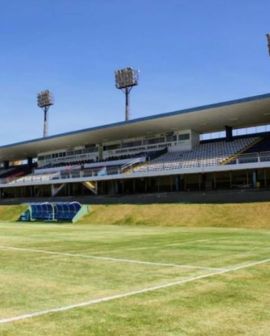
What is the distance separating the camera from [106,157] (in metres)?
68.3

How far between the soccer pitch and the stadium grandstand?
30.1m

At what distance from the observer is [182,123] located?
184ft

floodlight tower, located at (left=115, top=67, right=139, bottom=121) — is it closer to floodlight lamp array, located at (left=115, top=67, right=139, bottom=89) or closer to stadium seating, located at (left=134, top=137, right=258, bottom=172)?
floodlight lamp array, located at (left=115, top=67, right=139, bottom=89)

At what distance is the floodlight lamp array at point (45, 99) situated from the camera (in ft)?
300

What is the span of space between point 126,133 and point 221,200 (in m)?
25.1

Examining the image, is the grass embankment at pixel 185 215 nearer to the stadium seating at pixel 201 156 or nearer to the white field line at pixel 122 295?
the stadium seating at pixel 201 156

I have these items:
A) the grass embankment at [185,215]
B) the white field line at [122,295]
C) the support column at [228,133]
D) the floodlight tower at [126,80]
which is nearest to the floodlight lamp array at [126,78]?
the floodlight tower at [126,80]

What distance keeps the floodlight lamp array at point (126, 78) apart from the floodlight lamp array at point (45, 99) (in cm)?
1777

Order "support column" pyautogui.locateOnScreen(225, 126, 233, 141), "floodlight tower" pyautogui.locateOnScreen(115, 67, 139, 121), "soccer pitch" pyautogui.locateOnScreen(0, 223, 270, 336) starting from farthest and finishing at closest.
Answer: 1. "floodlight tower" pyautogui.locateOnScreen(115, 67, 139, 121)
2. "support column" pyautogui.locateOnScreen(225, 126, 233, 141)
3. "soccer pitch" pyautogui.locateOnScreen(0, 223, 270, 336)

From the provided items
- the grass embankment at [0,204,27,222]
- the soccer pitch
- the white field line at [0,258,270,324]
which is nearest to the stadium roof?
the grass embankment at [0,204,27,222]

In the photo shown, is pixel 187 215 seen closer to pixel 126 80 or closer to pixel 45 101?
pixel 126 80

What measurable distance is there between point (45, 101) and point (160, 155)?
39880 millimetres

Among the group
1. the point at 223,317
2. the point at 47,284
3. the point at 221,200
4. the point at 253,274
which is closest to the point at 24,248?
the point at 47,284

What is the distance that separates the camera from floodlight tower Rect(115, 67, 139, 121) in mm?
77812
